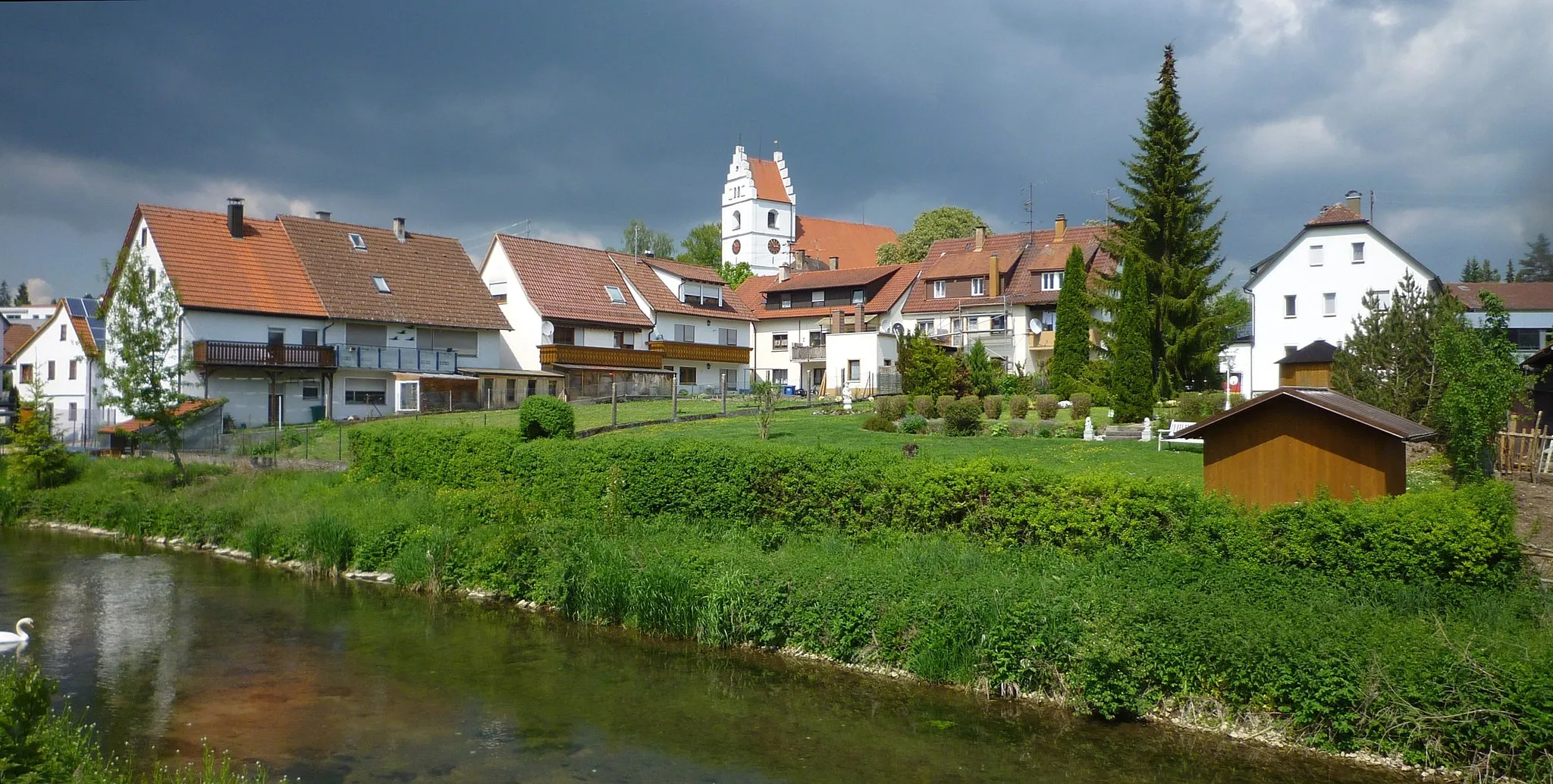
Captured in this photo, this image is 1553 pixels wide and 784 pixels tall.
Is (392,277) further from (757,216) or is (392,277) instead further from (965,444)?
(757,216)

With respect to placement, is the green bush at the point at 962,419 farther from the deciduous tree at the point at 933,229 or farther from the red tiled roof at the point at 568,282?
the deciduous tree at the point at 933,229

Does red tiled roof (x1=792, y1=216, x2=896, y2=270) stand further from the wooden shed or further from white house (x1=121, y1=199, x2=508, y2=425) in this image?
the wooden shed

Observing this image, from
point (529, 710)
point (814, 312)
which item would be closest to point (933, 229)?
point (814, 312)

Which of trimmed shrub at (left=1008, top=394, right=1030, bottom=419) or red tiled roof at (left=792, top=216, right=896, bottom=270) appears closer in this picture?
trimmed shrub at (left=1008, top=394, right=1030, bottom=419)

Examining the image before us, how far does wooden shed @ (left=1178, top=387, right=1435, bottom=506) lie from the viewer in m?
15.6

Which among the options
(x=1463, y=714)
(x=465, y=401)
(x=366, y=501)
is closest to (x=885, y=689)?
(x=1463, y=714)

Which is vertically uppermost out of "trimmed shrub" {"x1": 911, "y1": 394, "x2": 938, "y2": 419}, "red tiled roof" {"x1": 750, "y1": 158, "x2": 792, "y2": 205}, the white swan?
"red tiled roof" {"x1": 750, "y1": 158, "x2": 792, "y2": 205}

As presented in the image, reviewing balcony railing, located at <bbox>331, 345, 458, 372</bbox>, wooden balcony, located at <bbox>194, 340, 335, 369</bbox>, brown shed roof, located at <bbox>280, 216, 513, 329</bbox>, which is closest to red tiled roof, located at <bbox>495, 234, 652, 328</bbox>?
brown shed roof, located at <bbox>280, 216, 513, 329</bbox>

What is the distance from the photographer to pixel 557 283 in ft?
185

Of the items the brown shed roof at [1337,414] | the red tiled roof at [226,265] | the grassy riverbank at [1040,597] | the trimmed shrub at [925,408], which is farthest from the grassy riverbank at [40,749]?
the red tiled roof at [226,265]

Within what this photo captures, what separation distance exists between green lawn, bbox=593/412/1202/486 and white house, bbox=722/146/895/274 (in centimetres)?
6747

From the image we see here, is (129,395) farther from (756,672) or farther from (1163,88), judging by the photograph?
(1163,88)

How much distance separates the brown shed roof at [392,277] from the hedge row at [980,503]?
941 inches

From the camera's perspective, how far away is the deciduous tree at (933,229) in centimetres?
8175
